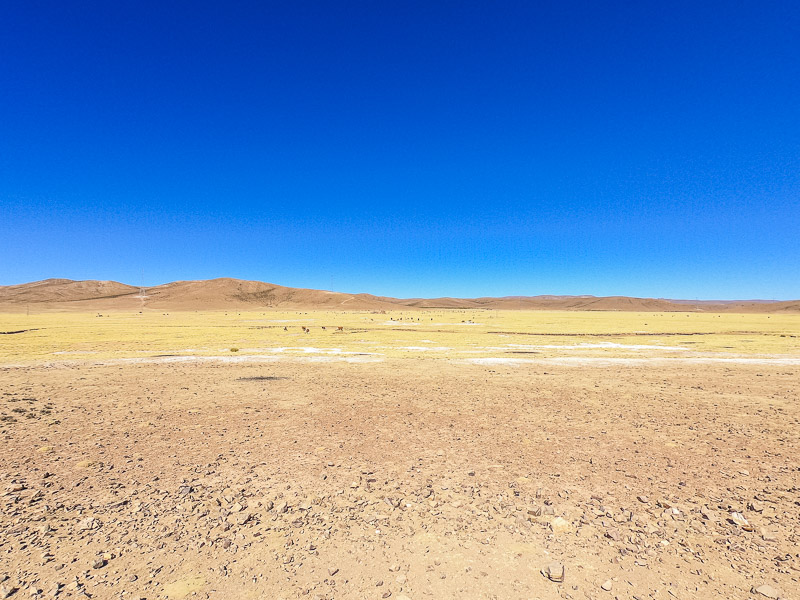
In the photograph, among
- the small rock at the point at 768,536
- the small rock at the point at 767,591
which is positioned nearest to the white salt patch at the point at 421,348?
the small rock at the point at 768,536

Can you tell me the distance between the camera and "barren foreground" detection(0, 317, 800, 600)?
381cm

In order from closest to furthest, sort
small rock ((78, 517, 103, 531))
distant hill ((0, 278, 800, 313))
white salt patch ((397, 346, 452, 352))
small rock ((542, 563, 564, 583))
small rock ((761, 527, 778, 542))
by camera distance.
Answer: small rock ((542, 563, 564, 583)), small rock ((761, 527, 778, 542)), small rock ((78, 517, 103, 531)), white salt patch ((397, 346, 452, 352)), distant hill ((0, 278, 800, 313))

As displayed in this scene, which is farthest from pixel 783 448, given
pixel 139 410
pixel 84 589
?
pixel 139 410

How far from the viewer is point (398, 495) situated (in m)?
5.46

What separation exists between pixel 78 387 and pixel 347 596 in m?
12.4

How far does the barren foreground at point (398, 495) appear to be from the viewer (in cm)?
381

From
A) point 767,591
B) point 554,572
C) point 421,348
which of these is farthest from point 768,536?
point 421,348

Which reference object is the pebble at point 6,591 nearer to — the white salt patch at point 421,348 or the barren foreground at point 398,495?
the barren foreground at point 398,495

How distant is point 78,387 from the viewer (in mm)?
11852

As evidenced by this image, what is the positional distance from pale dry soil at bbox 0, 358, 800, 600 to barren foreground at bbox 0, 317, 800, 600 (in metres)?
0.03

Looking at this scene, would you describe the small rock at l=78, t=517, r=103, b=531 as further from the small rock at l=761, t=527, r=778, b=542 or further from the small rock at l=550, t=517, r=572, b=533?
the small rock at l=761, t=527, r=778, b=542

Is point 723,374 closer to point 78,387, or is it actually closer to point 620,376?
point 620,376

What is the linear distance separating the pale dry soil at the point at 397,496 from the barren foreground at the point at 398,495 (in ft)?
0.09

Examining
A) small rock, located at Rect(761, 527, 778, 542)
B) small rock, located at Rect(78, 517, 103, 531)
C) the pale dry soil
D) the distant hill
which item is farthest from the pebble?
the distant hill
